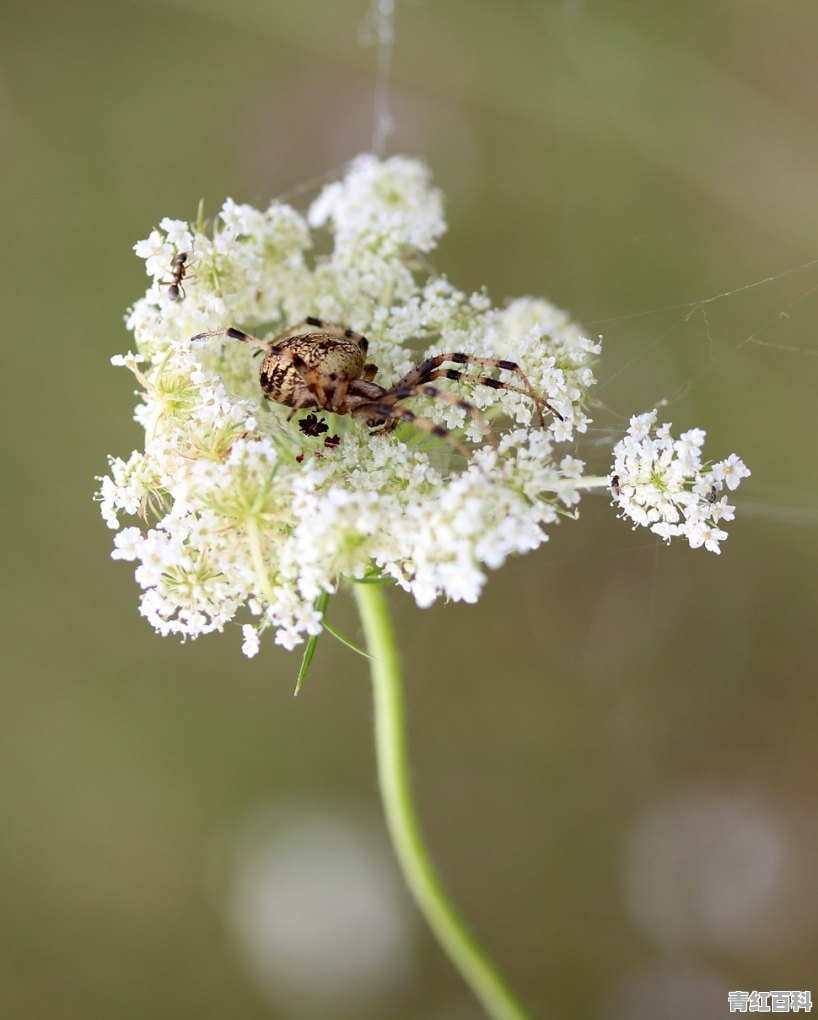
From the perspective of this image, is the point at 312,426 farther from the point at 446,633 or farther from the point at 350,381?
the point at 446,633

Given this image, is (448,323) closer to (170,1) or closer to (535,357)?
(535,357)

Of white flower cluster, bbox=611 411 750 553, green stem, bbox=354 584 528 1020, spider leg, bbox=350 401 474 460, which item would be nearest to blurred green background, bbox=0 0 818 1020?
green stem, bbox=354 584 528 1020

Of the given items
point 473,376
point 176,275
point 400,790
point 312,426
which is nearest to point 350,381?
point 312,426

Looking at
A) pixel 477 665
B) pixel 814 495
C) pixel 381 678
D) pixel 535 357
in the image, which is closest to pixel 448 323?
pixel 535 357

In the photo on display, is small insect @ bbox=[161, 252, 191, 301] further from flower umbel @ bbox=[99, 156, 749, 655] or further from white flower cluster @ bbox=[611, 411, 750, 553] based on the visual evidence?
white flower cluster @ bbox=[611, 411, 750, 553]

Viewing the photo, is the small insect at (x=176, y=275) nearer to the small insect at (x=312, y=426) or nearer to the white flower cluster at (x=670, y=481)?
the small insect at (x=312, y=426)

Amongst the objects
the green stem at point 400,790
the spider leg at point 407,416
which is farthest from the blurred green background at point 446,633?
the spider leg at point 407,416
